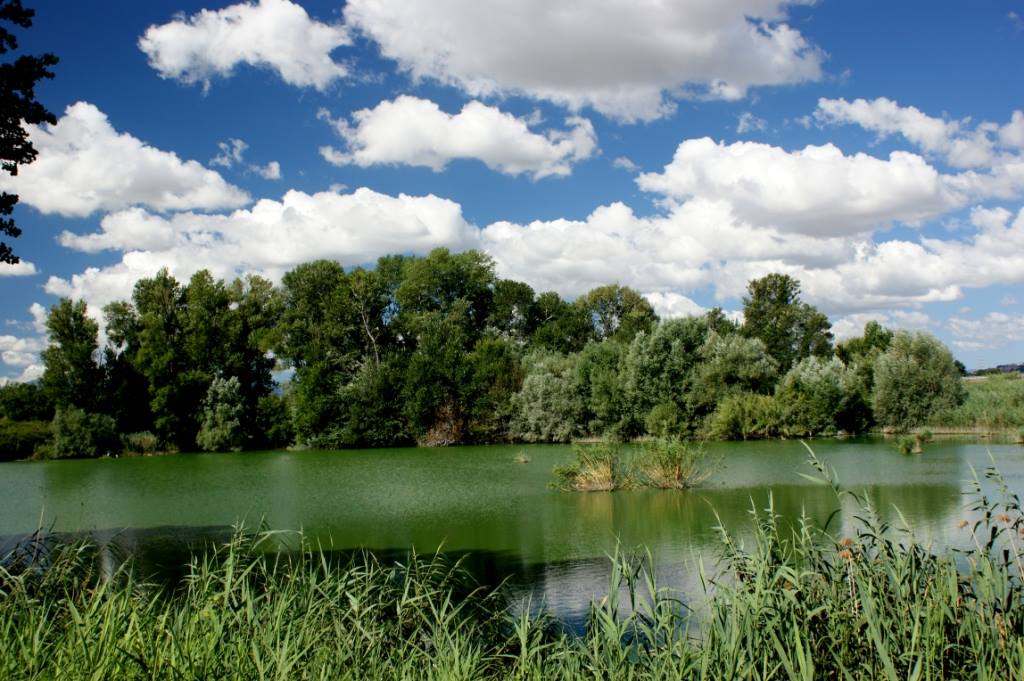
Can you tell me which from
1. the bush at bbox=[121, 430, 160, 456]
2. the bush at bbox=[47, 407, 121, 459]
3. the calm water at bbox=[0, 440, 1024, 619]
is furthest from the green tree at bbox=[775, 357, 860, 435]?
the bush at bbox=[47, 407, 121, 459]

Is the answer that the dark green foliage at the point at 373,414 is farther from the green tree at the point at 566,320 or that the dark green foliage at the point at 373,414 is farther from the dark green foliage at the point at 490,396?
the green tree at the point at 566,320

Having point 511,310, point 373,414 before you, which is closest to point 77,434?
point 373,414

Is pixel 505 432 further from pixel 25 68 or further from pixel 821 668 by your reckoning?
pixel 821 668

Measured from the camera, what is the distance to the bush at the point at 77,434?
99.9ft

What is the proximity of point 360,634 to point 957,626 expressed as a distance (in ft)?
11.1

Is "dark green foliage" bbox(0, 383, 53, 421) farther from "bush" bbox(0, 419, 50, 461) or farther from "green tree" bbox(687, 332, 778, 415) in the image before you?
"green tree" bbox(687, 332, 778, 415)

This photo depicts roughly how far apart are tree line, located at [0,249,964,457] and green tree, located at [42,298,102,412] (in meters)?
0.06

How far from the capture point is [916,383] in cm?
2875

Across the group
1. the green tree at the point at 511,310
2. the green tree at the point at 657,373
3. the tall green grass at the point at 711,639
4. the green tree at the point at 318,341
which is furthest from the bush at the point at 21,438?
the tall green grass at the point at 711,639

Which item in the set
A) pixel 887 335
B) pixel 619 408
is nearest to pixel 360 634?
pixel 619 408

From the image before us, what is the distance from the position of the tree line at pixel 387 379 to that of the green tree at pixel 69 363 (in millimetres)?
Answer: 59

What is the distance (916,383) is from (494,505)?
21.1 meters

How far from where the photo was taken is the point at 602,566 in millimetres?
8656

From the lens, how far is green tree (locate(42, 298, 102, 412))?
31.9 m
